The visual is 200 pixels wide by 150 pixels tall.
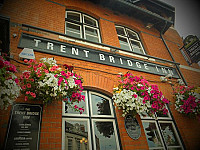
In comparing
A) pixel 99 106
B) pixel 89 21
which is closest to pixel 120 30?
pixel 89 21

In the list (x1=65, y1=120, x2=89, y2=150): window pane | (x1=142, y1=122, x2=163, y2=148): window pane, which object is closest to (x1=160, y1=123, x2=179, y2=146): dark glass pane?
(x1=142, y1=122, x2=163, y2=148): window pane

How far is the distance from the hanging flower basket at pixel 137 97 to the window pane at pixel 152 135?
0.74 metres

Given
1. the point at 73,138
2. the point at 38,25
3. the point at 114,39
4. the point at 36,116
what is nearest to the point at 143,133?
the point at 73,138

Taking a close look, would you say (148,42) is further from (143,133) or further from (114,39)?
(143,133)

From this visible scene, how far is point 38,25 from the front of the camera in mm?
4070

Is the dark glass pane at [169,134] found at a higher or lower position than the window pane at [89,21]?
lower

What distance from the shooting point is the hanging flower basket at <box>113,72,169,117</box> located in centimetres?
319

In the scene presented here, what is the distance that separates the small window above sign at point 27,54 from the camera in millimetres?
3055

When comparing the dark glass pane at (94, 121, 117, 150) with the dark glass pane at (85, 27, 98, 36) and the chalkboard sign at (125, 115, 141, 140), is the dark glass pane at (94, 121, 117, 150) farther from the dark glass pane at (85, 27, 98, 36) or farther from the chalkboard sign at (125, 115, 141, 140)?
the dark glass pane at (85, 27, 98, 36)

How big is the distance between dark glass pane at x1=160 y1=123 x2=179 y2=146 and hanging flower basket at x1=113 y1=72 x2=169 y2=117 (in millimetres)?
1093

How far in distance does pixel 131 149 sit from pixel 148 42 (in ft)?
16.8

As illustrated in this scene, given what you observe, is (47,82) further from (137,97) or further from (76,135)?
(137,97)

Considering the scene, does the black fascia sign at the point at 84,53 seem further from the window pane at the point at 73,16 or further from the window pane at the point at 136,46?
the window pane at the point at 73,16

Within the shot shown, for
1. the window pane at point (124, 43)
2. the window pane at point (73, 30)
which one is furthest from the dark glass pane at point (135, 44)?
the window pane at point (73, 30)
